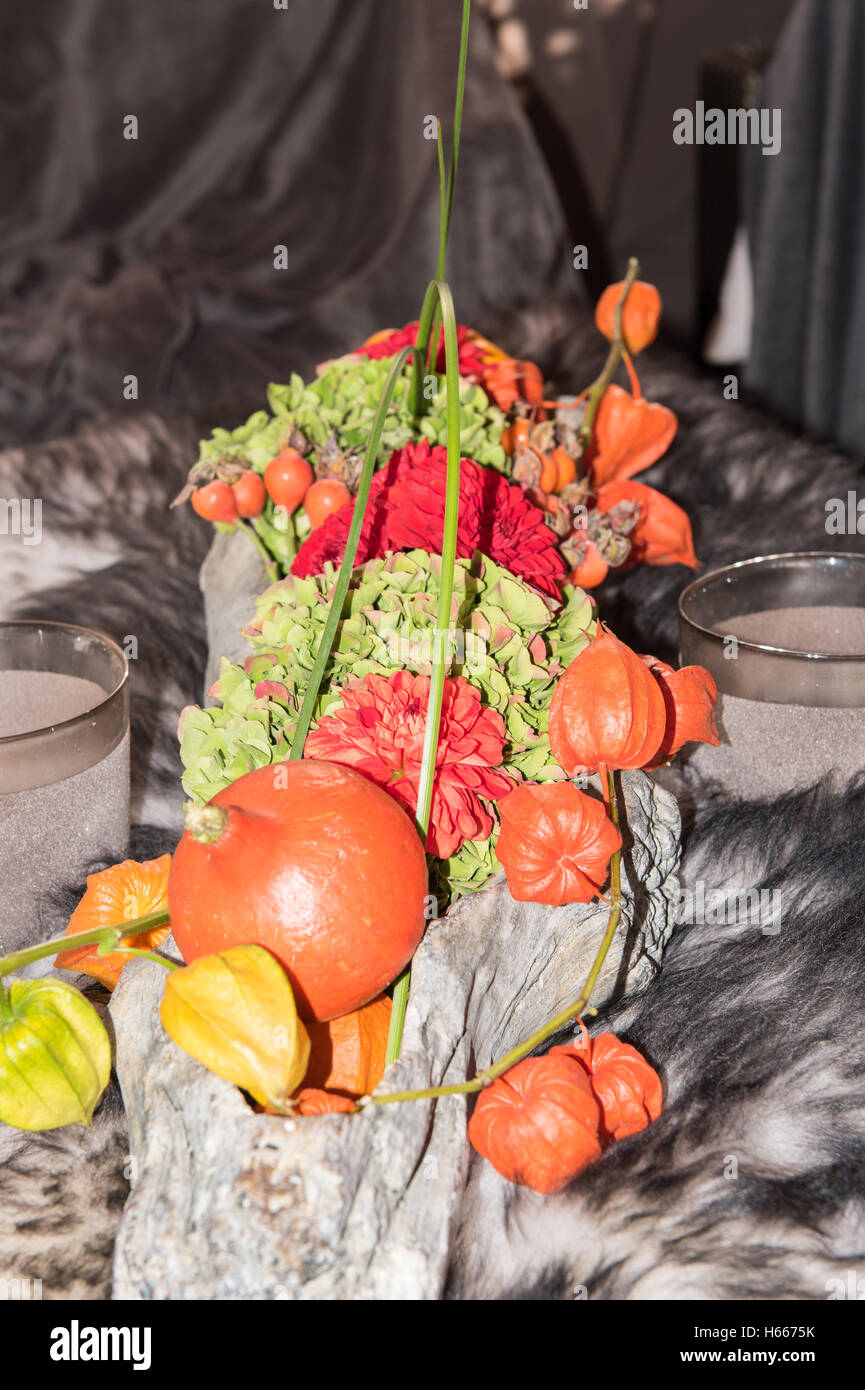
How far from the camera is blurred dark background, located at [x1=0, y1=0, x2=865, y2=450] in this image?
128 centimetres

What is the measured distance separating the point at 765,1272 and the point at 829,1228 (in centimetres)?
3

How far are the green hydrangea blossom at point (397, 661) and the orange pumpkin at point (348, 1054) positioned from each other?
73 mm

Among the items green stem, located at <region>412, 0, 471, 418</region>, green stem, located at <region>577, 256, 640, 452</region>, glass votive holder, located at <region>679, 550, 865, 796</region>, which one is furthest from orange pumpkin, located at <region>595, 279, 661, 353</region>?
glass votive holder, located at <region>679, 550, 865, 796</region>

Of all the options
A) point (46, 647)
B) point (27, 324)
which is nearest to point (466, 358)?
point (46, 647)

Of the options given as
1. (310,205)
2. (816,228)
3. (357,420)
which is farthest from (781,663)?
(310,205)

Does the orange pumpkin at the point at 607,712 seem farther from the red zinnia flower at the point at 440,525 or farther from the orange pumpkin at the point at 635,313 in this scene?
the orange pumpkin at the point at 635,313

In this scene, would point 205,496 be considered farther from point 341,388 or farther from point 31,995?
point 31,995

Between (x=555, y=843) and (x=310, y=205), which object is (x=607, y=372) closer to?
(x=555, y=843)

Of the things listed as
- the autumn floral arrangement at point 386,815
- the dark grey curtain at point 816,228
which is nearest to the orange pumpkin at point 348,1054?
the autumn floral arrangement at point 386,815

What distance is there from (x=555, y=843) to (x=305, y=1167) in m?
0.14

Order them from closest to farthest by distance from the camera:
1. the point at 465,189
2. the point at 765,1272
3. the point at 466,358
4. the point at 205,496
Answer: the point at 765,1272, the point at 205,496, the point at 466,358, the point at 465,189

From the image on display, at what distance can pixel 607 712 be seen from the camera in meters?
0.48

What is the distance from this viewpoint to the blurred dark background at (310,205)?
50.4 inches

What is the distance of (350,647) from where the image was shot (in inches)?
21.5
